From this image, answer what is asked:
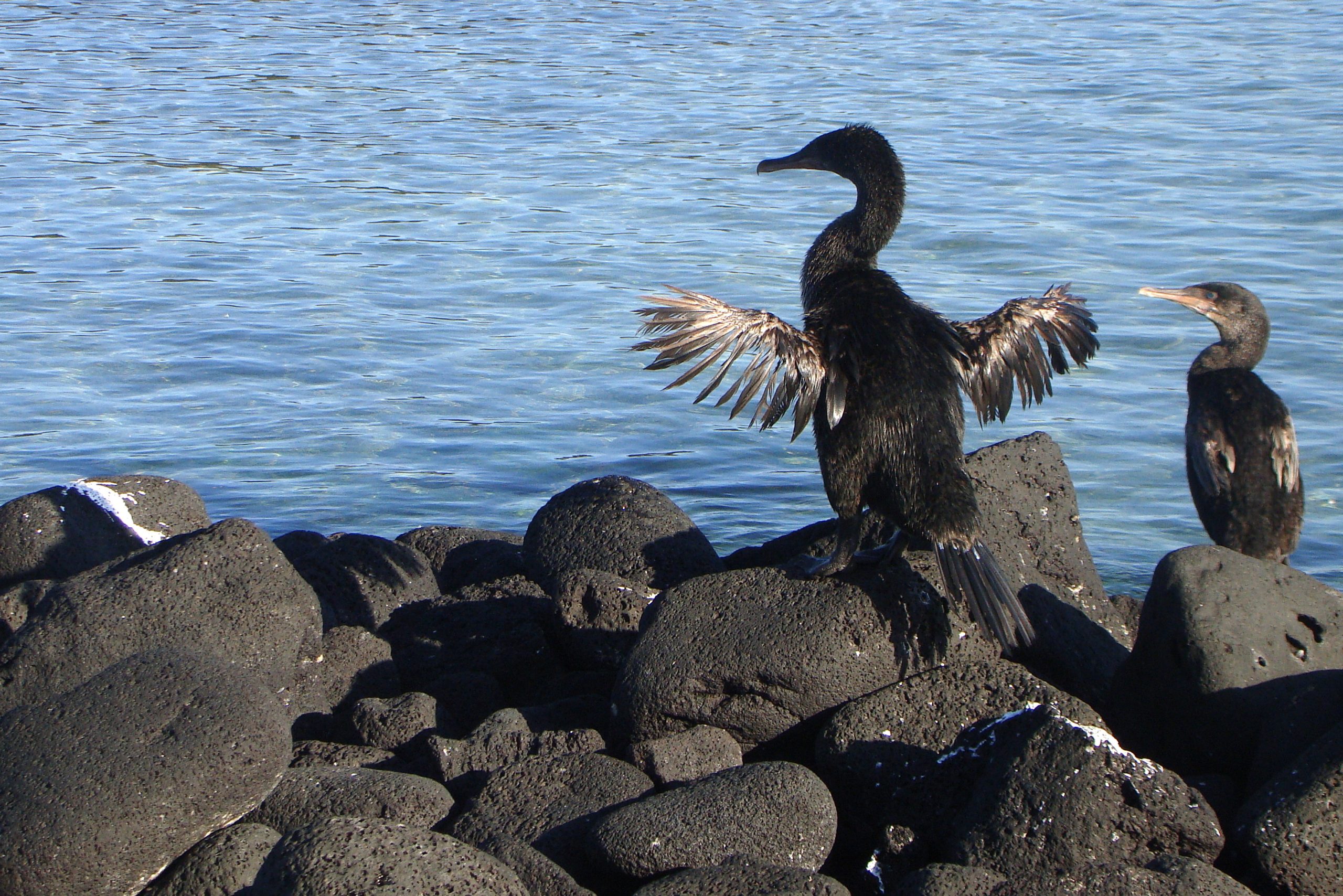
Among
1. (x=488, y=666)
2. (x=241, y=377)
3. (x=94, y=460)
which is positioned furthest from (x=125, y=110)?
(x=488, y=666)

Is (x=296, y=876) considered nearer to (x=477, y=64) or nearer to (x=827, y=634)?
(x=827, y=634)

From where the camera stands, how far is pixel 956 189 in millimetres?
13672

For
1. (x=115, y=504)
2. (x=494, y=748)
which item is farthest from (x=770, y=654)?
(x=115, y=504)

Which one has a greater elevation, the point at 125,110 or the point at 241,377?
the point at 125,110

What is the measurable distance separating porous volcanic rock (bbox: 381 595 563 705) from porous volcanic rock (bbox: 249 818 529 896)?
5.48ft

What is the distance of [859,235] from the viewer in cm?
547

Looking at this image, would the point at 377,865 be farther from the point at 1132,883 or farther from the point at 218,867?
the point at 1132,883

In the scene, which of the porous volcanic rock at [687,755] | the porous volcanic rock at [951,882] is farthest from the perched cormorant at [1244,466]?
the porous volcanic rock at [951,882]

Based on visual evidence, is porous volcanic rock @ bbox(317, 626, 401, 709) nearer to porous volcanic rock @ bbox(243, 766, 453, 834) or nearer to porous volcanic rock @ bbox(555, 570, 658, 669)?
porous volcanic rock @ bbox(555, 570, 658, 669)

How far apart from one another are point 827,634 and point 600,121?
41.5 ft

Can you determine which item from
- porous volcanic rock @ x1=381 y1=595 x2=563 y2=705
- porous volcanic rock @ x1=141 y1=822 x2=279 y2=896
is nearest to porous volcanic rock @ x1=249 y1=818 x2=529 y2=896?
porous volcanic rock @ x1=141 y1=822 x2=279 y2=896

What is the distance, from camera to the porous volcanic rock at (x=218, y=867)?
3781 mm

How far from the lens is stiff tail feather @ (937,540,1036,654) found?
457 centimetres

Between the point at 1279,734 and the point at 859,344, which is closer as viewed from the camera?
the point at 1279,734
